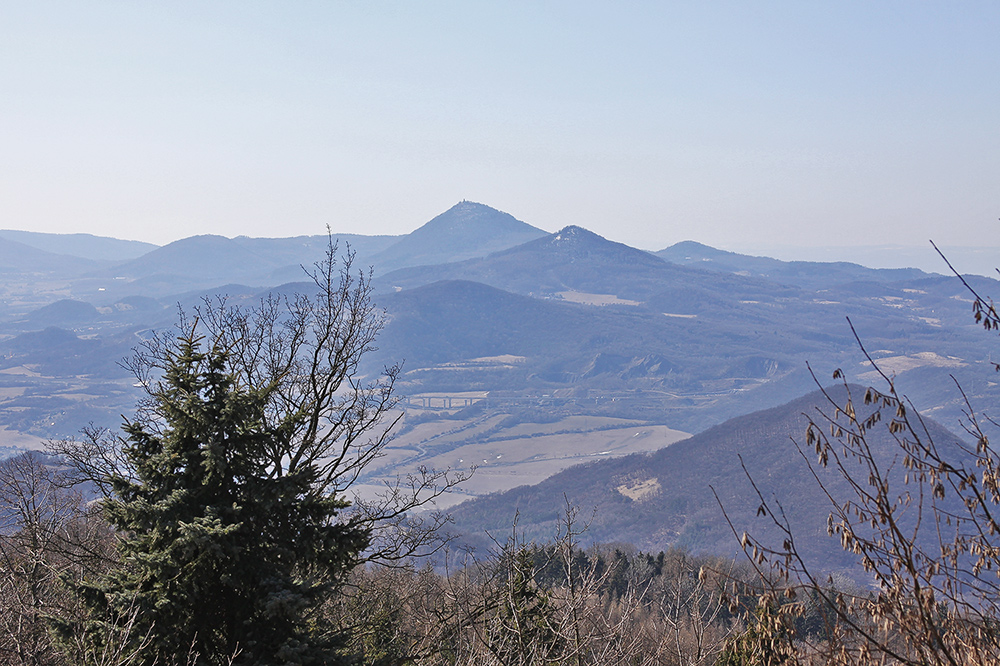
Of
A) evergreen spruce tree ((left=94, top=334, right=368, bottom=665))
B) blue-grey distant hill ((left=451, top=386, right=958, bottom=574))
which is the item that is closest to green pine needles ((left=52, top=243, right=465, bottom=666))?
evergreen spruce tree ((left=94, top=334, right=368, bottom=665))

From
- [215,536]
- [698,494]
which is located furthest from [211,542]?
[698,494]

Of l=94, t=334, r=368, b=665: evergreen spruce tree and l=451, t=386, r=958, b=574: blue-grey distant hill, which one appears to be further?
l=451, t=386, r=958, b=574: blue-grey distant hill

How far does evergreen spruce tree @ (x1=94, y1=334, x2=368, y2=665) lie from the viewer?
6.82 metres

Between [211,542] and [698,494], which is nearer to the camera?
[211,542]

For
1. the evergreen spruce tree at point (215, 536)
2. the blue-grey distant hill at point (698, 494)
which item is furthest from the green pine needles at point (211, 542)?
the blue-grey distant hill at point (698, 494)

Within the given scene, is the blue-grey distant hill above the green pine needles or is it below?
below

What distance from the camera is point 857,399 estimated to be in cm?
13675

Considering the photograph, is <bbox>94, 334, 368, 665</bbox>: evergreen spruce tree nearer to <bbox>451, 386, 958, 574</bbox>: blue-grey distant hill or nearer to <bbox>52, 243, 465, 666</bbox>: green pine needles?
<bbox>52, 243, 465, 666</bbox>: green pine needles

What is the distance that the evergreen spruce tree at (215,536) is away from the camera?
6.82 m

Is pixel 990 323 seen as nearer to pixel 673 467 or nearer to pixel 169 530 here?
pixel 169 530

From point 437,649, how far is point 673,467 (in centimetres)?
16054

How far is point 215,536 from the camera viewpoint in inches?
270

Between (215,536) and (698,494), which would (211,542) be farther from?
(698,494)

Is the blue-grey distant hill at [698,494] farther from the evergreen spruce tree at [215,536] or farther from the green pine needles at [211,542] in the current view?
the evergreen spruce tree at [215,536]
